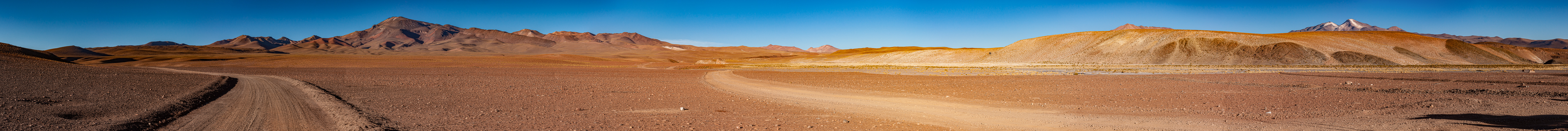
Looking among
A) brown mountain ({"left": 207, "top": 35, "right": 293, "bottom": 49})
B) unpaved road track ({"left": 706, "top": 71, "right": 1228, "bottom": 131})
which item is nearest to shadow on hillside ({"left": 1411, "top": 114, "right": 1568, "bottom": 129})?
unpaved road track ({"left": 706, "top": 71, "right": 1228, "bottom": 131})

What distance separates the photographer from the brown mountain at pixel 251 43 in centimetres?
15512

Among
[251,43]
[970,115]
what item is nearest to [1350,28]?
[970,115]

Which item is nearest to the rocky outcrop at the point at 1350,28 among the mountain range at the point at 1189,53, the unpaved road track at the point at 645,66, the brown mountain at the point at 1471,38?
the brown mountain at the point at 1471,38

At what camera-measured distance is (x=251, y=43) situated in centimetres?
16550

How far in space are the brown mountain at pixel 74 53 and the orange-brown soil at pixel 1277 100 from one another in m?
90.6

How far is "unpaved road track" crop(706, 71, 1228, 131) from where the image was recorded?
735 cm

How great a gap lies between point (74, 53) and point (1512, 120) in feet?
386

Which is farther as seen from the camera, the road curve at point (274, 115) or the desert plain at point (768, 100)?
the desert plain at point (768, 100)

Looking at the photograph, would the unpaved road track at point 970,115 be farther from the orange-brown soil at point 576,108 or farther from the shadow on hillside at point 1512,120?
the shadow on hillside at point 1512,120

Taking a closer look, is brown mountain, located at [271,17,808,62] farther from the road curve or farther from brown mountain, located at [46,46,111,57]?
the road curve

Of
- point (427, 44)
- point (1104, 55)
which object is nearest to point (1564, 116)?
point (1104, 55)

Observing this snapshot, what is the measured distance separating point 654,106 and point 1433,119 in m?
9.79

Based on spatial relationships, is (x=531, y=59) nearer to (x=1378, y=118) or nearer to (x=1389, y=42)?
(x=1378, y=118)

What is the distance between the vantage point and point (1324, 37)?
57.4m
